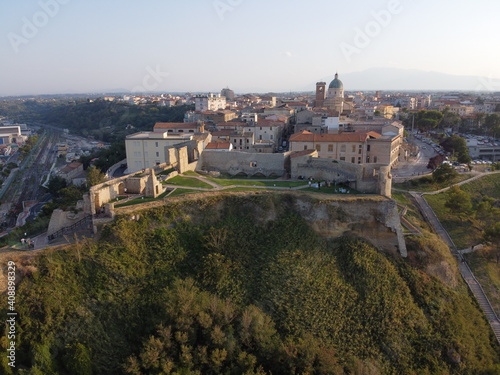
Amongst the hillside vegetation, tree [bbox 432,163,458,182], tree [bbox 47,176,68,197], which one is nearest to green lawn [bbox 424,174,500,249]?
tree [bbox 432,163,458,182]

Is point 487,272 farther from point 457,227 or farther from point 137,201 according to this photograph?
point 137,201

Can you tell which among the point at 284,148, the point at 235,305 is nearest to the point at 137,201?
the point at 235,305

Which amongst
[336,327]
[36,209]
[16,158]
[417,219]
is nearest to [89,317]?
[336,327]

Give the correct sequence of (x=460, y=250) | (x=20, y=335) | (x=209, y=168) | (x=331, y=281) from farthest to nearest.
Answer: (x=209, y=168) < (x=460, y=250) < (x=331, y=281) < (x=20, y=335)

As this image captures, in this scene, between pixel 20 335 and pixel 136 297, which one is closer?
pixel 20 335

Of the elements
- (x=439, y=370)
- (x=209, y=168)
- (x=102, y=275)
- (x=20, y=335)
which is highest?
(x=209, y=168)

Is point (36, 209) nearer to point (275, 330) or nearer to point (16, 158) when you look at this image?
point (275, 330)

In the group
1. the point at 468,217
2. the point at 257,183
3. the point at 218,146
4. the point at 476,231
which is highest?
the point at 218,146
